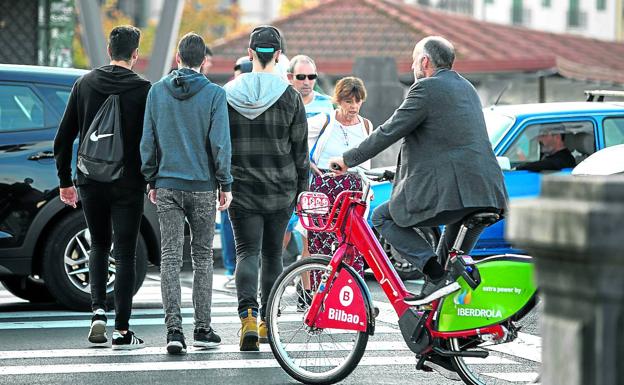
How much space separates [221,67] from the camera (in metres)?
31.3

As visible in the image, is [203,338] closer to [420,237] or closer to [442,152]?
[420,237]

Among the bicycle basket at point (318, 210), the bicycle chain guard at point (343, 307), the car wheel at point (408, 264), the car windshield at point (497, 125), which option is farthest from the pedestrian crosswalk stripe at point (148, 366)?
the car windshield at point (497, 125)

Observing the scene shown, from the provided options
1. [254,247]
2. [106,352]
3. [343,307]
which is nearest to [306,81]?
[254,247]

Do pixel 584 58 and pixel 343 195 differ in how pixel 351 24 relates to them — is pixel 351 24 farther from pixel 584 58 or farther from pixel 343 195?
pixel 343 195

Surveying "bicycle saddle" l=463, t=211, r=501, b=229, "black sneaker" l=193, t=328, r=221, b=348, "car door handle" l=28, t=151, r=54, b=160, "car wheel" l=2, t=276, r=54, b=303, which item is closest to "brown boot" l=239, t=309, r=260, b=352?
"black sneaker" l=193, t=328, r=221, b=348

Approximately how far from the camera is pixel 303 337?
727 centimetres

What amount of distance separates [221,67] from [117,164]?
23425 mm

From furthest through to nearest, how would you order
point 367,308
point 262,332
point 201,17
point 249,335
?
point 201,17, point 262,332, point 249,335, point 367,308

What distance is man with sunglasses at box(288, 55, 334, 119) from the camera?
10.7 metres

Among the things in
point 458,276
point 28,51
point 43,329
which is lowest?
point 43,329

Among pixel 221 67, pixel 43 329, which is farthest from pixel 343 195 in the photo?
pixel 221 67

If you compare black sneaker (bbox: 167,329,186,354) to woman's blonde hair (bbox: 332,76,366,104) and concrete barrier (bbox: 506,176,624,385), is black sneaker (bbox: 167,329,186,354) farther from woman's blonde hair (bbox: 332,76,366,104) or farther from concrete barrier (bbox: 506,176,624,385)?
concrete barrier (bbox: 506,176,624,385)

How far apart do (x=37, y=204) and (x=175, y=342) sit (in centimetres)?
222

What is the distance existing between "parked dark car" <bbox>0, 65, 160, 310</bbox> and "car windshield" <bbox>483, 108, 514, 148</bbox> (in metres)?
3.69
